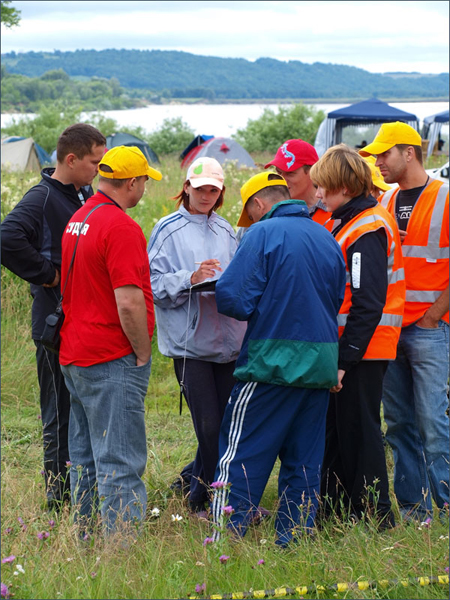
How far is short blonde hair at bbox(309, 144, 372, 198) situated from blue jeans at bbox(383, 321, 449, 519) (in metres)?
0.83

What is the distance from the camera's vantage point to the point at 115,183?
3656mm

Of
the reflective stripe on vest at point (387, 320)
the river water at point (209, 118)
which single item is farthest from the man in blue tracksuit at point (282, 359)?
the river water at point (209, 118)

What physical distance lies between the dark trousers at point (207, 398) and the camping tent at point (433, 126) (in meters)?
29.1

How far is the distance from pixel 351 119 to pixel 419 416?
2734 cm

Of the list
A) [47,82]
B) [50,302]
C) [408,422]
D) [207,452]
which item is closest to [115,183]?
[50,302]

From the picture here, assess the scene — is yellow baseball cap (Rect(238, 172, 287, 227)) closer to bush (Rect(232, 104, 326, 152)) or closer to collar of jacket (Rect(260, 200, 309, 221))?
collar of jacket (Rect(260, 200, 309, 221))

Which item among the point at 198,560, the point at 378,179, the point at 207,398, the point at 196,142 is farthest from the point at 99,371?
the point at 196,142

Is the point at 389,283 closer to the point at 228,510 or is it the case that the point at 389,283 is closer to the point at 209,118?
the point at 228,510

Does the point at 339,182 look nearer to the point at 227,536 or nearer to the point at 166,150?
the point at 227,536

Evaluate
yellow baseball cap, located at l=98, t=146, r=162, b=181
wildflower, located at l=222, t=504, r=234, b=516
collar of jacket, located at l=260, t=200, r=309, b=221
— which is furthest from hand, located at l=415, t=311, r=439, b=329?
yellow baseball cap, located at l=98, t=146, r=162, b=181

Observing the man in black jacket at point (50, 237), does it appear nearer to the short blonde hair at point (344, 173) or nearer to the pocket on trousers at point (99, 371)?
the pocket on trousers at point (99, 371)

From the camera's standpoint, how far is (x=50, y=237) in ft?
14.0

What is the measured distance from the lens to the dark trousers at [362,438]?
378 centimetres

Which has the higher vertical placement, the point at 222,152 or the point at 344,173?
the point at 344,173
